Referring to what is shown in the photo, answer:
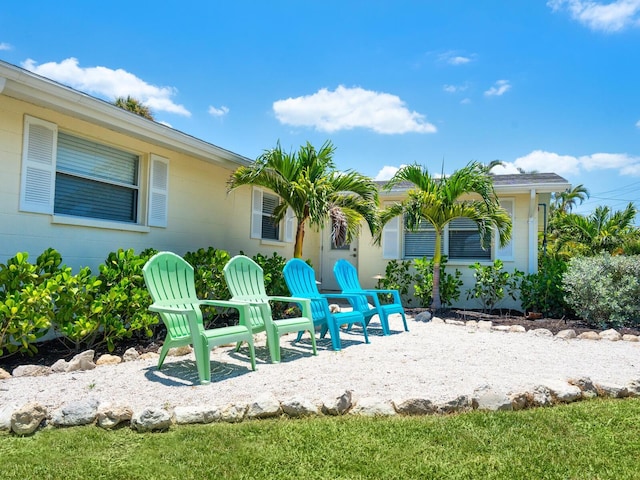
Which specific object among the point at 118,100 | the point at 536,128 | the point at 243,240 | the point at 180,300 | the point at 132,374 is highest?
the point at 118,100

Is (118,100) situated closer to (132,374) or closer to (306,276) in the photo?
(306,276)

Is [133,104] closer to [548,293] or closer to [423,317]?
[423,317]

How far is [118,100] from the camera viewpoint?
1703 centimetres

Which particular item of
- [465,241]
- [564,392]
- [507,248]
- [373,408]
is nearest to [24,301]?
[373,408]

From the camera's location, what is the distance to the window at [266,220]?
859 centimetres

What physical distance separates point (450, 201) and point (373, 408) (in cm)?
566

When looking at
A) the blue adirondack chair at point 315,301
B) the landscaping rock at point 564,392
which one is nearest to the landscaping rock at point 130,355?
the blue adirondack chair at point 315,301

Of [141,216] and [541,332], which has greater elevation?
[141,216]

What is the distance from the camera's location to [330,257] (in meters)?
11.4

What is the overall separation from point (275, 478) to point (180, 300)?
106 inches

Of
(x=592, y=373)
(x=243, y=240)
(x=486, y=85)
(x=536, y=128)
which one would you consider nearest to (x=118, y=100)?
(x=243, y=240)

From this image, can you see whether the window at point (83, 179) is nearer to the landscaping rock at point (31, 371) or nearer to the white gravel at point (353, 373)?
the landscaping rock at point (31, 371)

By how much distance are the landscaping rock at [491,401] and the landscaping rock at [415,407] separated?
0.32m

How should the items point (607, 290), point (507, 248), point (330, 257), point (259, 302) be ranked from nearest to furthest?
point (259, 302)
point (607, 290)
point (507, 248)
point (330, 257)
